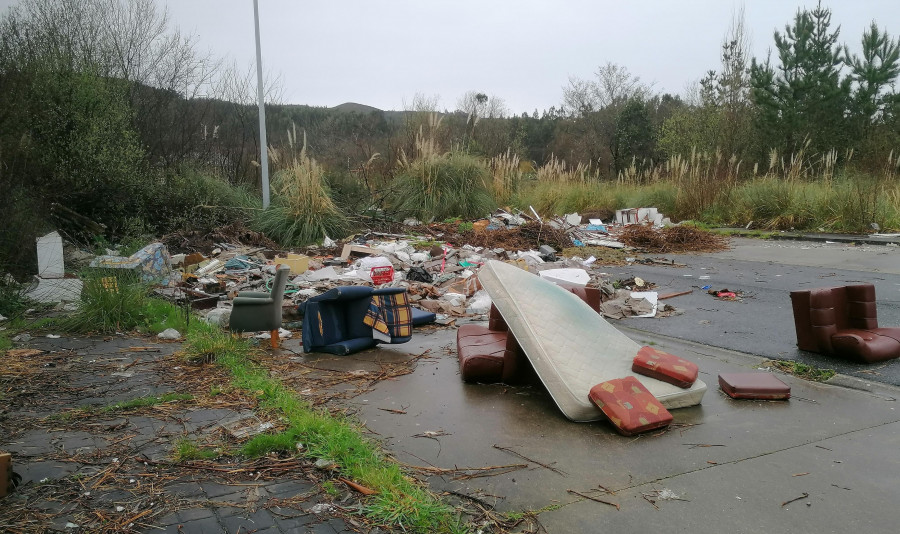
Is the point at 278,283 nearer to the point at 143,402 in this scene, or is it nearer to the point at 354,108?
the point at 143,402

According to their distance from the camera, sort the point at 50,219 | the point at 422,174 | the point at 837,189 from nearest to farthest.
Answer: the point at 50,219 < the point at 837,189 < the point at 422,174

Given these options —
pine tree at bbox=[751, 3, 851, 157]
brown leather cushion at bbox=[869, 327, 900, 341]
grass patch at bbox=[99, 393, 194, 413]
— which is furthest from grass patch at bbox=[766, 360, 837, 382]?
pine tree at bbox=[751, 3, 851, 157]

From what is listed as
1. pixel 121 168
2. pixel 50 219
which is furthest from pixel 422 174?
pixel 50 219

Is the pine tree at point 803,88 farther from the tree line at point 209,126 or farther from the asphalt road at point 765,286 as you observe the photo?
the asphalt road at point 765,286

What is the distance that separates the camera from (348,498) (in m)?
2.65

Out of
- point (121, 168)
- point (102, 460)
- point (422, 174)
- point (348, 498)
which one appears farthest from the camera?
point (422, 174)

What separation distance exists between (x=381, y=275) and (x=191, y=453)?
4.79 meters

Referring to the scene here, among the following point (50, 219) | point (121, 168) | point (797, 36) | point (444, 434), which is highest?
point (797, 36)

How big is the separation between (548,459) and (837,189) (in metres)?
14.0

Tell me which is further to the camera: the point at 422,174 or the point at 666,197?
the point at 666,197

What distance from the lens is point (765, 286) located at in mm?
7734

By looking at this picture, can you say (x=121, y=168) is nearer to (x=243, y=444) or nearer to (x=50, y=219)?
(x=50, y=219)

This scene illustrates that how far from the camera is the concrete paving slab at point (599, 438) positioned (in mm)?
2730

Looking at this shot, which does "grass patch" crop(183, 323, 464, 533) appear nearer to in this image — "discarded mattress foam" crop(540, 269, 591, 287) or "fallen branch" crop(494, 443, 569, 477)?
"fallen branch" crop(494, 443, 569, 477)
